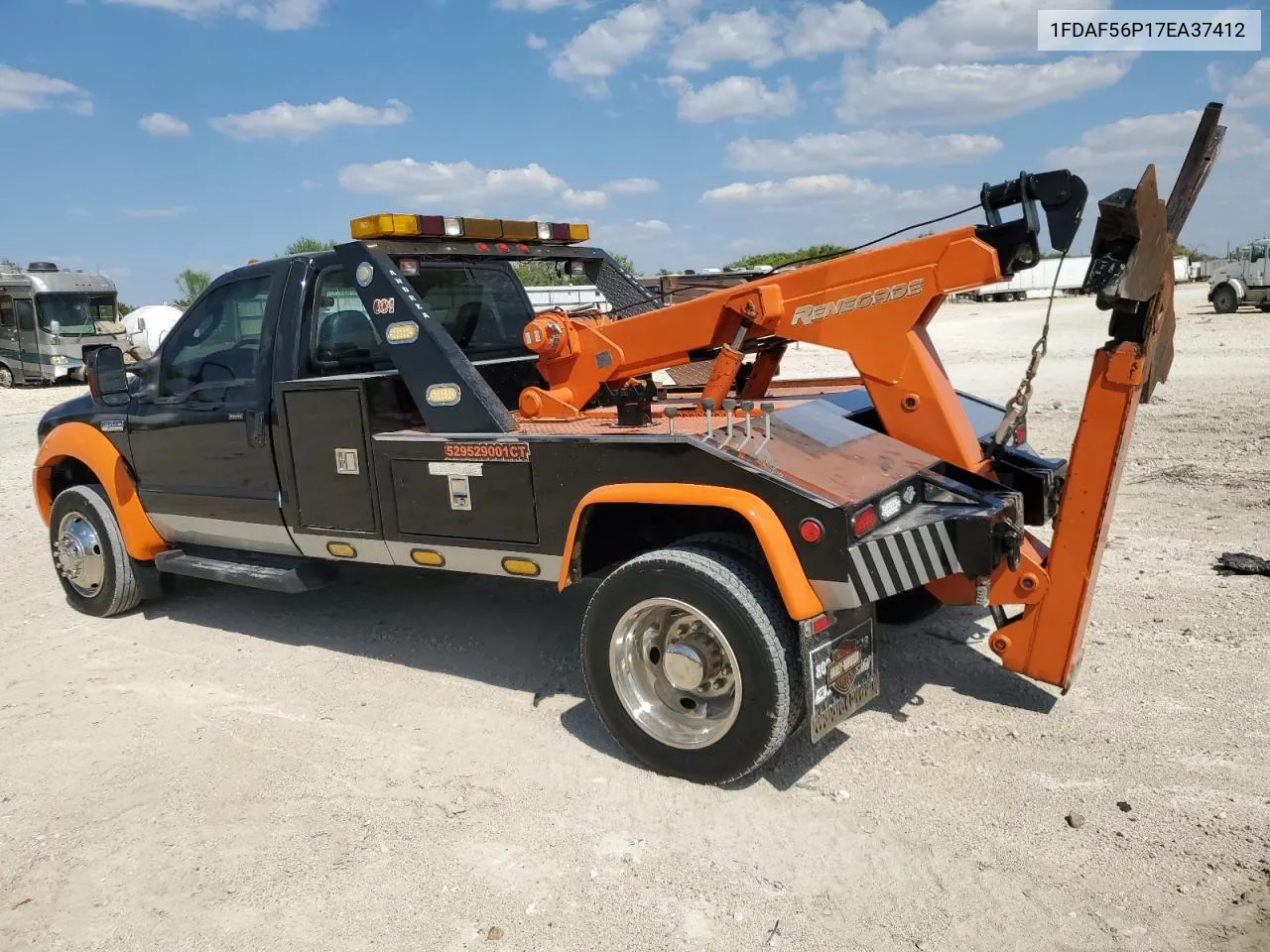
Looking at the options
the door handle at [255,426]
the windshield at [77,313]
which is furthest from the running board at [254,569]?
the windshield at [77,313]

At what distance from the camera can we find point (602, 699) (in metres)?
3.88

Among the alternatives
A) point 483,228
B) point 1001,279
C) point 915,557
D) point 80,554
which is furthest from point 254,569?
point 1001,279

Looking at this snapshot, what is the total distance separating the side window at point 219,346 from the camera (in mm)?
5234

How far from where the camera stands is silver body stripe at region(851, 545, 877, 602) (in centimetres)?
333

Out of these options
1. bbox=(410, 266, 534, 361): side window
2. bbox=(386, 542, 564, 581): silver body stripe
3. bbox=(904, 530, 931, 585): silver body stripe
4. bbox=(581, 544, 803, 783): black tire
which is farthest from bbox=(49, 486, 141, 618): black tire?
bbox=(904, 530, 931, 585): silver body stripe

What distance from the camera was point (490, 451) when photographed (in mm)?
4145

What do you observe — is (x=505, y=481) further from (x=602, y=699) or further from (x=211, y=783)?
(x=211, y=783)

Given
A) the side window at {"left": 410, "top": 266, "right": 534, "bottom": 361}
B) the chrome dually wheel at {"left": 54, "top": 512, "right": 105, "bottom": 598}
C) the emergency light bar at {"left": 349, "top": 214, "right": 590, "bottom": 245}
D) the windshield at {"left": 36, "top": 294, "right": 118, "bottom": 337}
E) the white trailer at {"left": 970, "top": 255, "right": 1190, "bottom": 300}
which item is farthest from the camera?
the white trailer at {"left": 970, "top": 255, "right": 1190, "bottom": 300}

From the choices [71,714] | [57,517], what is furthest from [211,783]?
[57,517]

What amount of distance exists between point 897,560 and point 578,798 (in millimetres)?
1513

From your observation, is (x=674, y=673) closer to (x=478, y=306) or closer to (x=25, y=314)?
(x=478, y=306)

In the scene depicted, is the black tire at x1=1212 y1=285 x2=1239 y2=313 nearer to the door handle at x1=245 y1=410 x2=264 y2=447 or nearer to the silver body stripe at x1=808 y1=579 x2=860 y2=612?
the silver body stripe at x1=808 y1=579 x2=860 y2=612

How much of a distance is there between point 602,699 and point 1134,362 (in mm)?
2393

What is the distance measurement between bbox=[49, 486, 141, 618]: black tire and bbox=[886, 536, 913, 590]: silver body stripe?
16.3 ft
